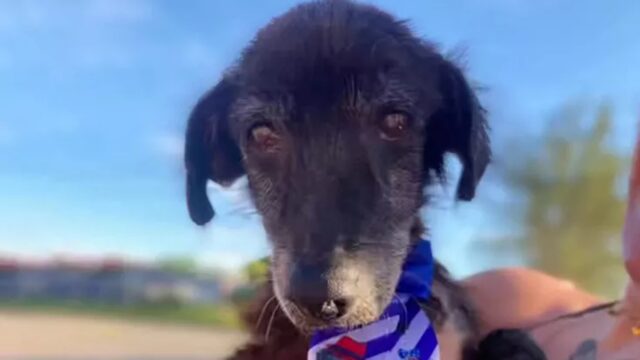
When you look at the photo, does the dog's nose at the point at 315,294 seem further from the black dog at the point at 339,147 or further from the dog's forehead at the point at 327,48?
the dog's forehead at the point at 327,48

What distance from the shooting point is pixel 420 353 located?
71.5 inches

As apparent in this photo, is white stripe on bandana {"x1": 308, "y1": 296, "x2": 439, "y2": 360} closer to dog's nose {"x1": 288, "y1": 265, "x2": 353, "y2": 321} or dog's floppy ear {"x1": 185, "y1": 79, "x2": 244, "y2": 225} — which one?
dog's nose {"x1": 288, "y1": 265, "x2": 353, "y2": 321}

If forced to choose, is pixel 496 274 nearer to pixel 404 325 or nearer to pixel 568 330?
pixel 568 330

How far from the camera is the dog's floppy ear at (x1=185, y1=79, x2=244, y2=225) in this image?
215 cm

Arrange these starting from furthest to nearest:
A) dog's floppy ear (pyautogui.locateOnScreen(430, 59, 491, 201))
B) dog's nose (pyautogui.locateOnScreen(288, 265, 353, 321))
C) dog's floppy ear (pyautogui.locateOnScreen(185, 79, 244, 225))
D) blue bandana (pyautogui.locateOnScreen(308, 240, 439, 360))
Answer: dog's floppy ear (pyautogui.locateOnScreen(185, 79, 244, 225)) < dog's floppy ear (pyautogui.locateOnScreen(430, 59, 491, 201)) < blue bandana (pyautogui.locateOnScreen(308, 240, 439, 360)) < dog's nose (pyautogui.locateOnScreen(288, 265, 353, 321))

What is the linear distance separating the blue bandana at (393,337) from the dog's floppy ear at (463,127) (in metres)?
0.26

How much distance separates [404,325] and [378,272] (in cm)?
20

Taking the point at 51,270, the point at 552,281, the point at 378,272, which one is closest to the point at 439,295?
the point at 378,272

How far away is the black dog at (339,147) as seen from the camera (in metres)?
1.61

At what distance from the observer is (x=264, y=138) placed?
1870 millimetres

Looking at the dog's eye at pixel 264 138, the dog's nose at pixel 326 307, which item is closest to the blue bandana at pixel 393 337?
the dog's nose at pixel 326 307

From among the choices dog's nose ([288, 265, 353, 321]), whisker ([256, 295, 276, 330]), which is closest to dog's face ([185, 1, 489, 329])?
dog's nose ([288, 265, 353, 321])

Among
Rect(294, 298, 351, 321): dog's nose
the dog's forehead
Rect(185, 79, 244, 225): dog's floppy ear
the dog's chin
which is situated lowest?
the dog's chin

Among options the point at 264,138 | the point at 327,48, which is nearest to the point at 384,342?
the point at 264,138
